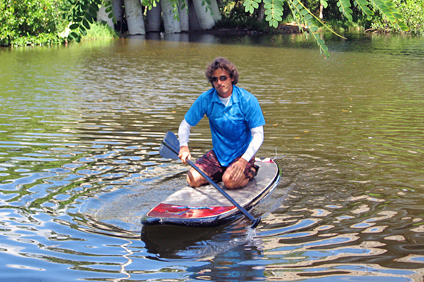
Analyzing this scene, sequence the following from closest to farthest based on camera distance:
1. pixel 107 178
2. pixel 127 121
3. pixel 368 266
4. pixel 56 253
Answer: pixel 368 266 → pixel 56 253 → pixel 107 178 → pixel 127 121

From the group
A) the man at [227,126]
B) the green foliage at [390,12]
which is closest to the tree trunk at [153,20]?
the man at [227,126]

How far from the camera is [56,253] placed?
5316mm

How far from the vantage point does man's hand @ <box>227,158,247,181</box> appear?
6.36 metres

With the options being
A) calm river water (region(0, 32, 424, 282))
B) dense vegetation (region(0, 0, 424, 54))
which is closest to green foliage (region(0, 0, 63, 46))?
dense vegetation (region(0, 0, 424, 54))

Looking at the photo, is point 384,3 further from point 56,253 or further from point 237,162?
point 56,253

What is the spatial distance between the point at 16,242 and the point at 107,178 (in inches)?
86.9

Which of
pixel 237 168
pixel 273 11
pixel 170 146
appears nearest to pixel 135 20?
pixel 170 146

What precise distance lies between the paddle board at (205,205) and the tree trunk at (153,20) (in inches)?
1444

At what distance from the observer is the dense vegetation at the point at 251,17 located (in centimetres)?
410

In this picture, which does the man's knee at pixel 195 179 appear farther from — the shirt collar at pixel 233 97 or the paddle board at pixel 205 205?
the shirt collar at pixel 233 97

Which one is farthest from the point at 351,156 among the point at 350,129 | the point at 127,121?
the point at 127,121

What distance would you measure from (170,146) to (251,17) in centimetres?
3913

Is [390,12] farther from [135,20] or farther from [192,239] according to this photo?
[135,20]

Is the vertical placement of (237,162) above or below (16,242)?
above
